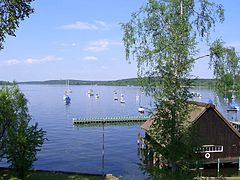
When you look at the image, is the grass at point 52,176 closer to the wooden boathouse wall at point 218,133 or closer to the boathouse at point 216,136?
the boathouse at point 216,136

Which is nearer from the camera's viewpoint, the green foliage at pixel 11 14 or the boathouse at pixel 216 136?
the green foliage at pixel 11 14

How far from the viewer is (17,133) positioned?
24906 mm

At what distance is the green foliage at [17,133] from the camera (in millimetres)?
24828

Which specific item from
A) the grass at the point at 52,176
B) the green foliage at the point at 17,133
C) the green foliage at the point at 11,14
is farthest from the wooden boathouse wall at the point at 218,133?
the green foliage at the point at 11,14

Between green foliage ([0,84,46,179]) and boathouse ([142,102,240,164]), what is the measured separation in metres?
17.3

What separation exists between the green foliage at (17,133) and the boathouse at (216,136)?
17.3 m

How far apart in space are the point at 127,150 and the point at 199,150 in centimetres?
4271

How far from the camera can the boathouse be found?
3872 cm

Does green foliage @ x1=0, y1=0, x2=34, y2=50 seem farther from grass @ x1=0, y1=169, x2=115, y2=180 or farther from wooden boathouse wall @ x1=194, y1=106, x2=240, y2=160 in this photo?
wooden boathouse wall @ x1=194, y1=106, x2=240, y2=160

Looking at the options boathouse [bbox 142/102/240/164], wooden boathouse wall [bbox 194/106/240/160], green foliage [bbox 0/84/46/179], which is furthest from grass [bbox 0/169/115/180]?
wooden boathouse wall [bbox 194/106/240/160]

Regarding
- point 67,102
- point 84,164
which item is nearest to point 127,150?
point 84,164

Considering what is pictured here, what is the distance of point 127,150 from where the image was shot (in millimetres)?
57219

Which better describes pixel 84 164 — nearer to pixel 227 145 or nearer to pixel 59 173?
pixel 59 173

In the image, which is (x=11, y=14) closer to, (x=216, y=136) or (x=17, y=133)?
(x=17, y=133)
